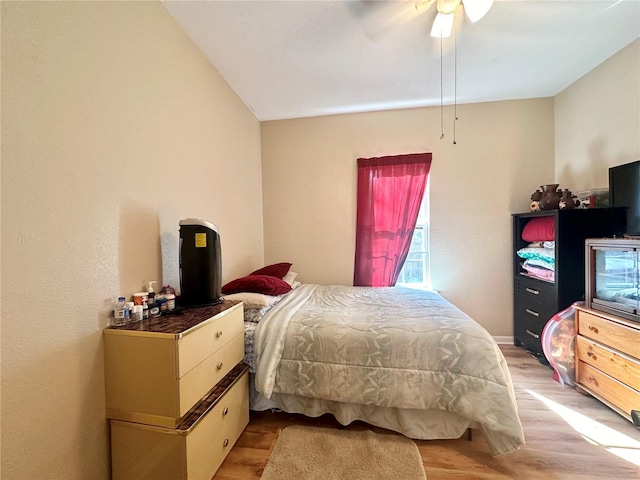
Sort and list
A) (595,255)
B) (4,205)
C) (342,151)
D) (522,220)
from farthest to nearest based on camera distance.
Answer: (342,151) → (522,220) → (595,255) → (4,205)

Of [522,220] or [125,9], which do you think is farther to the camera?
[522,220]

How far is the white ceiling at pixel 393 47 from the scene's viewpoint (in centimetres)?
164

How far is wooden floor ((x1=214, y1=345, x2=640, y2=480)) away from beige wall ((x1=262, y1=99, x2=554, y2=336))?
3.84 feet

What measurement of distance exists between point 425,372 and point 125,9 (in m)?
2.59

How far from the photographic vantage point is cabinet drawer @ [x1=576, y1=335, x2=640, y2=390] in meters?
1.53

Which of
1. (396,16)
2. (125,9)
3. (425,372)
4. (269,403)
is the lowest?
(269,403)

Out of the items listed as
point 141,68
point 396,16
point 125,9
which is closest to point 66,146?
point 141,68

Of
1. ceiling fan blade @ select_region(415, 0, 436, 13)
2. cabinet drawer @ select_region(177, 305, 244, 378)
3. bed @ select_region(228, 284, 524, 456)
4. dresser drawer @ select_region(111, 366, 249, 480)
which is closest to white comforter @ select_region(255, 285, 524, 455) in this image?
bed @ select_region(228, 284, 524, 456)

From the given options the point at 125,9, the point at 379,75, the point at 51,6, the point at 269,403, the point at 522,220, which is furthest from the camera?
the point at 522,220

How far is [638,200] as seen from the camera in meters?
1.75

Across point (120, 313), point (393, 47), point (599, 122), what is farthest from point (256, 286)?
point (599, 122)

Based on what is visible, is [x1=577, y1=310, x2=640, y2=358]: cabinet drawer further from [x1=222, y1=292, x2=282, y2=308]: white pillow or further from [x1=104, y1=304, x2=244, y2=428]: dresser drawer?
[x1=104, y1=304, x2=244, y2=428]: dresser drawer

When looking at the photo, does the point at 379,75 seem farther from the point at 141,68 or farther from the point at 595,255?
Answer: the point at 595,255

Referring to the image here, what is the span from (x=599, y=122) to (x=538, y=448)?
2729mm
